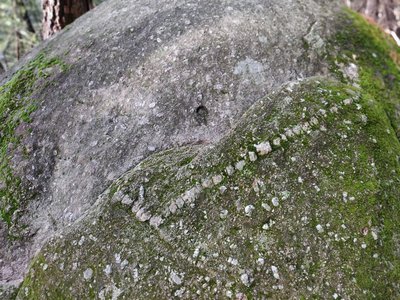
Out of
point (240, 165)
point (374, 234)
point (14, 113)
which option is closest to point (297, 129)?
point (240, 165)

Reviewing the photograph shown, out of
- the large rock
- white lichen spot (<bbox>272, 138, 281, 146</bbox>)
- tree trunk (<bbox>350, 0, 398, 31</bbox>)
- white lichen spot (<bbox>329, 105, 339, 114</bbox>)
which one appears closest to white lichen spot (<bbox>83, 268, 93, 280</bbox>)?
the large rock

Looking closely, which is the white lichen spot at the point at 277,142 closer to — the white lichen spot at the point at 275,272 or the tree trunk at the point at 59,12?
the white lichen spot at the point at 275,272

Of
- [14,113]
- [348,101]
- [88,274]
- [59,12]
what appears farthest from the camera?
[59,12]

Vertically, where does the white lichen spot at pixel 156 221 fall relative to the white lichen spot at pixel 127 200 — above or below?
above

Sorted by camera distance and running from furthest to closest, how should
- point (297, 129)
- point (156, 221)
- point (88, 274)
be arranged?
1. point (297, 129)
2. point (156, 221)
3. point (88, 274)

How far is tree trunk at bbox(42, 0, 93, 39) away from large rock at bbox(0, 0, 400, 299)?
2.58 meters

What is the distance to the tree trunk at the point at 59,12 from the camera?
8016 millimetres

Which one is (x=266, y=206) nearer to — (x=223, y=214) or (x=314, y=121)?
(x=223, y=214)

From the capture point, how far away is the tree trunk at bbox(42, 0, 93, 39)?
26.3ft

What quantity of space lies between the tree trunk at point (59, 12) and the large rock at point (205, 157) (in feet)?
8.45

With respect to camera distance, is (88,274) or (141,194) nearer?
(88,274)

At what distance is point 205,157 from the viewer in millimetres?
3422

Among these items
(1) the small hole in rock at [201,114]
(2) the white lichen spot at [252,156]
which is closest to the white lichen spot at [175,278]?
(2) the white lichen spot at [252,156]

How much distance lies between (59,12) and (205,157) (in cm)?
607
